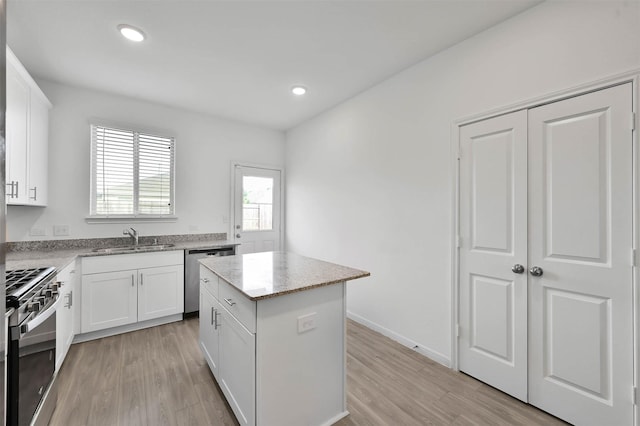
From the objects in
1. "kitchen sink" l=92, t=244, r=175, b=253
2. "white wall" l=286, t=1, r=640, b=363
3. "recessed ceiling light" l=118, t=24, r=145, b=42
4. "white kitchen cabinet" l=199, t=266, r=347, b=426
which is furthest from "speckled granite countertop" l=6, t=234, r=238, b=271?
"recessed ceiling light" l=118, t=24, r=145, b=42

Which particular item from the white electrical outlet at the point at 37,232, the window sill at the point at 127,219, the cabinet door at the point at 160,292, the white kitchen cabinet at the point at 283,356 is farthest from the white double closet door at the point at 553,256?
the white electrical outlet at the point at 37,232

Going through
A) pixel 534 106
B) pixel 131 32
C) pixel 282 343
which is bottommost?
pixel 282 343

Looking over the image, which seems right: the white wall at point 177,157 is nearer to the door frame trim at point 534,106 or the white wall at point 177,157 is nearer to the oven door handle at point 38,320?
the oven door handle at point 38,320

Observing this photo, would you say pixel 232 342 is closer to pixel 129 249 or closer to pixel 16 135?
pixel 129 249

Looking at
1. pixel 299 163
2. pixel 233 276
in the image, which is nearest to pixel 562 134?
pixel 233 276

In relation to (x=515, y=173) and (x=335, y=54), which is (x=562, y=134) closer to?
(x=515, y=173)

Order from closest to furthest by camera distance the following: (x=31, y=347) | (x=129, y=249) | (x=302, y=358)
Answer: (x=31, y=347)
(x=302, y=358)
(x=129, y=249)

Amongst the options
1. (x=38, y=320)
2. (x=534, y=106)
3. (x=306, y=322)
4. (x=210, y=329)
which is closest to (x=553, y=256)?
(x=534, y=106)

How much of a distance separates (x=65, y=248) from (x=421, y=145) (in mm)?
Result: 4074

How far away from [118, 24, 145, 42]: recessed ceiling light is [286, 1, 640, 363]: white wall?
2263 mm

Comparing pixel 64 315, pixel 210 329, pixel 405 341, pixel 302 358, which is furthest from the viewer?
pixel 405 341

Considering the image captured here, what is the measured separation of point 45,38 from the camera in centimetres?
222

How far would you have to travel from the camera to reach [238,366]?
1.61m

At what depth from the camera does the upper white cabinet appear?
6.89 feet
